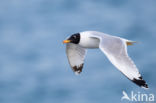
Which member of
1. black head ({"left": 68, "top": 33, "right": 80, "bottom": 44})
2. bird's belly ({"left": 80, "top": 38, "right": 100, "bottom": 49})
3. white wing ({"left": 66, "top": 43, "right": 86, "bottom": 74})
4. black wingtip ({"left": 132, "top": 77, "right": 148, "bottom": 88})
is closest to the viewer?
black wingtip ({"left": 132, "top": 77, "right": 148, "bottom": 88})

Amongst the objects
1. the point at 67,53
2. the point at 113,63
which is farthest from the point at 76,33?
the point at 113,63

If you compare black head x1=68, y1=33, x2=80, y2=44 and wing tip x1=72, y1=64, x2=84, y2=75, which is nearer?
black head x1=68, y1=33, x2=80, y2=44

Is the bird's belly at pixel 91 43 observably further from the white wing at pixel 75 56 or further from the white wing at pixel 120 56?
the white wing at pixel 75 56

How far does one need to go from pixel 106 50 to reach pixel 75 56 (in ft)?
5.28

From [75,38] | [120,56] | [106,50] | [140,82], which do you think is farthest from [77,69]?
[140,82]

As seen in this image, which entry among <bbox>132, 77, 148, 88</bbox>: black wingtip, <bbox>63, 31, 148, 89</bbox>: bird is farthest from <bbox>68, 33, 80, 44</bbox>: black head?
<bbox>132, 77, 148, 88</bbox>: black wingtip

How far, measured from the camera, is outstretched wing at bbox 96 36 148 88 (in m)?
4.77

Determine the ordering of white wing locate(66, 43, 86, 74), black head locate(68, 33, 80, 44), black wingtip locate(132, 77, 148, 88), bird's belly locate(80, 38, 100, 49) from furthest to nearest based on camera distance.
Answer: white wing locate(66, 43, 86, 74) → black head locate(68, 33, 80, 44) → bird's belly locate(80, 38, 100, 49) → black wingtip locate(132, 77, 148, 88)

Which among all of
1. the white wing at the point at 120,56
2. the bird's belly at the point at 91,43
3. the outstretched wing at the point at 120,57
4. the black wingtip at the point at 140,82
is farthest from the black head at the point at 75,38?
Answer: the black wingtip at the point at 140,82

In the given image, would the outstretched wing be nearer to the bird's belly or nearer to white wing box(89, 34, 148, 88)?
white wing box(89, 34, 148, 88)

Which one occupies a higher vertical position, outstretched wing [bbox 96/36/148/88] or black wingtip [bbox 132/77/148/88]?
outstretched wing [bbox 96/36/148/88]

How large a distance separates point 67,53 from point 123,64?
6.99 feet

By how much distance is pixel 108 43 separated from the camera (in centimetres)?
552

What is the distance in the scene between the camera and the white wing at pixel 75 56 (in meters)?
6.76
